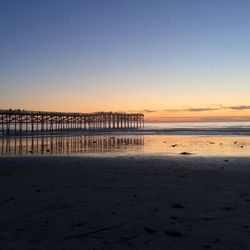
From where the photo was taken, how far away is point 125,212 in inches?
287

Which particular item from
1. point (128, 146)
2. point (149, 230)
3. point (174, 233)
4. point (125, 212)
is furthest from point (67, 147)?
point (174, 233)

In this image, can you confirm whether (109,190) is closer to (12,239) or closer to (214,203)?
(214,203)

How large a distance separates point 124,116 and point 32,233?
106 meters

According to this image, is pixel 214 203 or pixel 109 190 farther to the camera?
pixel 109 190

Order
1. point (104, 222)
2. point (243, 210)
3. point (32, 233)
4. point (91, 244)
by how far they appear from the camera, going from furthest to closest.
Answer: point (243, 210) < point (104, 222) < point (32, 233) < point (91, 244)

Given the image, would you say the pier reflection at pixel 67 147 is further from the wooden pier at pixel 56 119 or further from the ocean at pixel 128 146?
the wooden pier at pixel 56 119

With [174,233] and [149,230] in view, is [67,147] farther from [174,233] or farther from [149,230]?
[174,233]

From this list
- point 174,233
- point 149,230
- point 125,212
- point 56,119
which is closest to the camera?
point 174,233

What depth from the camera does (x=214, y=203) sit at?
8.11 meters

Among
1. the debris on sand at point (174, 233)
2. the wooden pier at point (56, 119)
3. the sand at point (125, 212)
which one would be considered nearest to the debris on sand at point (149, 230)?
the sand at point (125, 212)

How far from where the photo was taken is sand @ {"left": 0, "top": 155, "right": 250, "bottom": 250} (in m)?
5.68

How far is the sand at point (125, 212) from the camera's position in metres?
5.68

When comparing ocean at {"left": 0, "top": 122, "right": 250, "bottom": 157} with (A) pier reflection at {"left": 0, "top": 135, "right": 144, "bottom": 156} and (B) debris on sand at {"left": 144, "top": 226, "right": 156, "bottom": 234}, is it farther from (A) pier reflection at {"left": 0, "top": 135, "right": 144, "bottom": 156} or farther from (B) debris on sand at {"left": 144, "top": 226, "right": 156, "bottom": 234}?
(B) debris on sand at {"left": 144, "top": 226, "right": 156, "bottom": 234}

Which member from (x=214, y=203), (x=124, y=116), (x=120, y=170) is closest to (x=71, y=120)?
(x=124, y=116)
